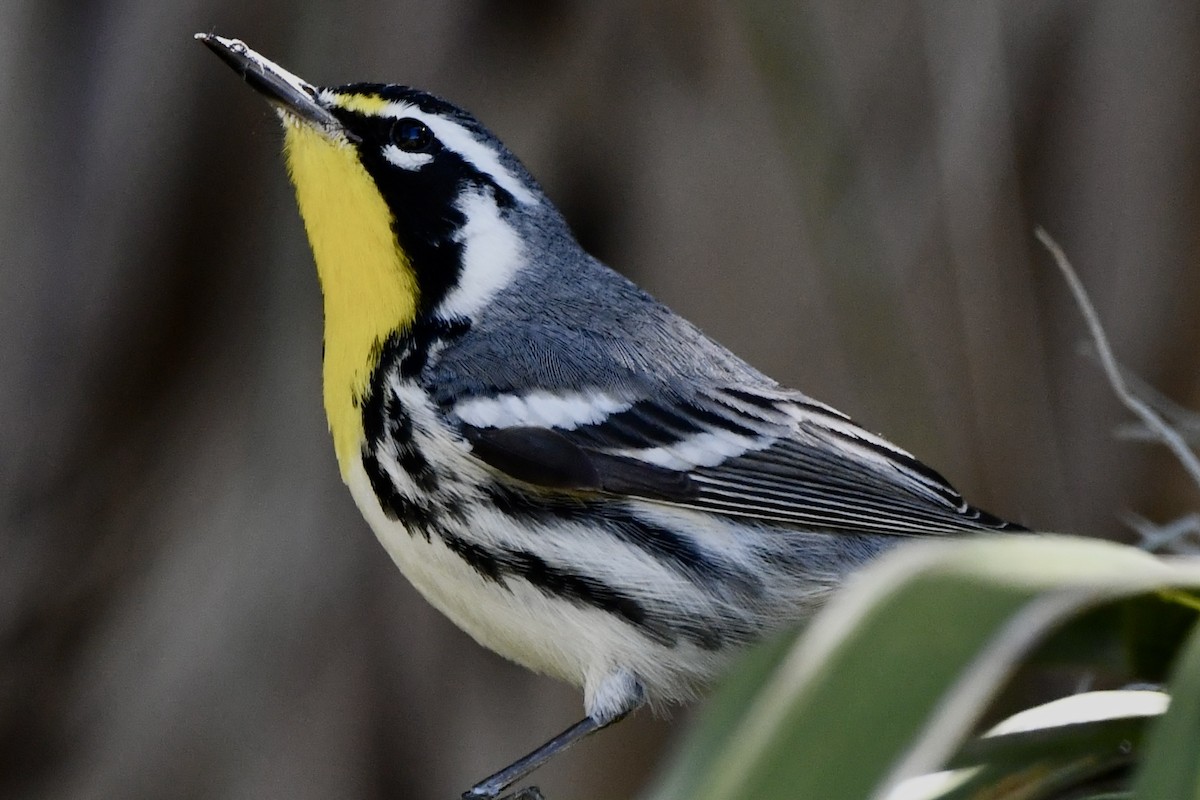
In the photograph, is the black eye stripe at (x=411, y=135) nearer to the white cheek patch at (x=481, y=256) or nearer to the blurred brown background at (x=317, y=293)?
the white cheek patch at (x=481, y=256)

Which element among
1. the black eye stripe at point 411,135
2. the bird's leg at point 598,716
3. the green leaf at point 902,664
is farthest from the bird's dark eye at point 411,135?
the green leaf at point 902,664

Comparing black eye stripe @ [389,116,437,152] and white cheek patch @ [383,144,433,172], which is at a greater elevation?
black eye stripe @ [389,116,437,152]

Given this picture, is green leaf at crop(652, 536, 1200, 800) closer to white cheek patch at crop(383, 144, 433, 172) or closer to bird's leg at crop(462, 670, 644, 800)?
bird's leg at crop(462, 670, 644, 800)

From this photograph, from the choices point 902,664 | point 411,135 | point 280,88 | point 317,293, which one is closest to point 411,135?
point 411,135

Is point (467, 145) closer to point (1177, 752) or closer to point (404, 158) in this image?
point (404, 158)

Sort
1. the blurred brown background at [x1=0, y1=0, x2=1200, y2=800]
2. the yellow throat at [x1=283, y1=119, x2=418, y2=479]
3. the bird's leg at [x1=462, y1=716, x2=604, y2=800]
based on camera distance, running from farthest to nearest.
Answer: the blurred brown background at [x1=0, y1=0, x2=1200, y2=800]
the yellow throat at [x1=283, y1=119, x2=418, y2=479]
the bird's leg at [x1=462, y1=716, x2=604, y2=800]

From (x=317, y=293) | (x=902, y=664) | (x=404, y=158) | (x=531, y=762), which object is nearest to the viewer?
(x=902, y=664)

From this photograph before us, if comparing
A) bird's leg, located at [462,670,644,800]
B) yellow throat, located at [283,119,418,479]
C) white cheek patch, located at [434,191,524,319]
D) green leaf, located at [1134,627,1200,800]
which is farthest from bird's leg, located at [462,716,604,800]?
green leaf, located at [1134,627,1200,800]
